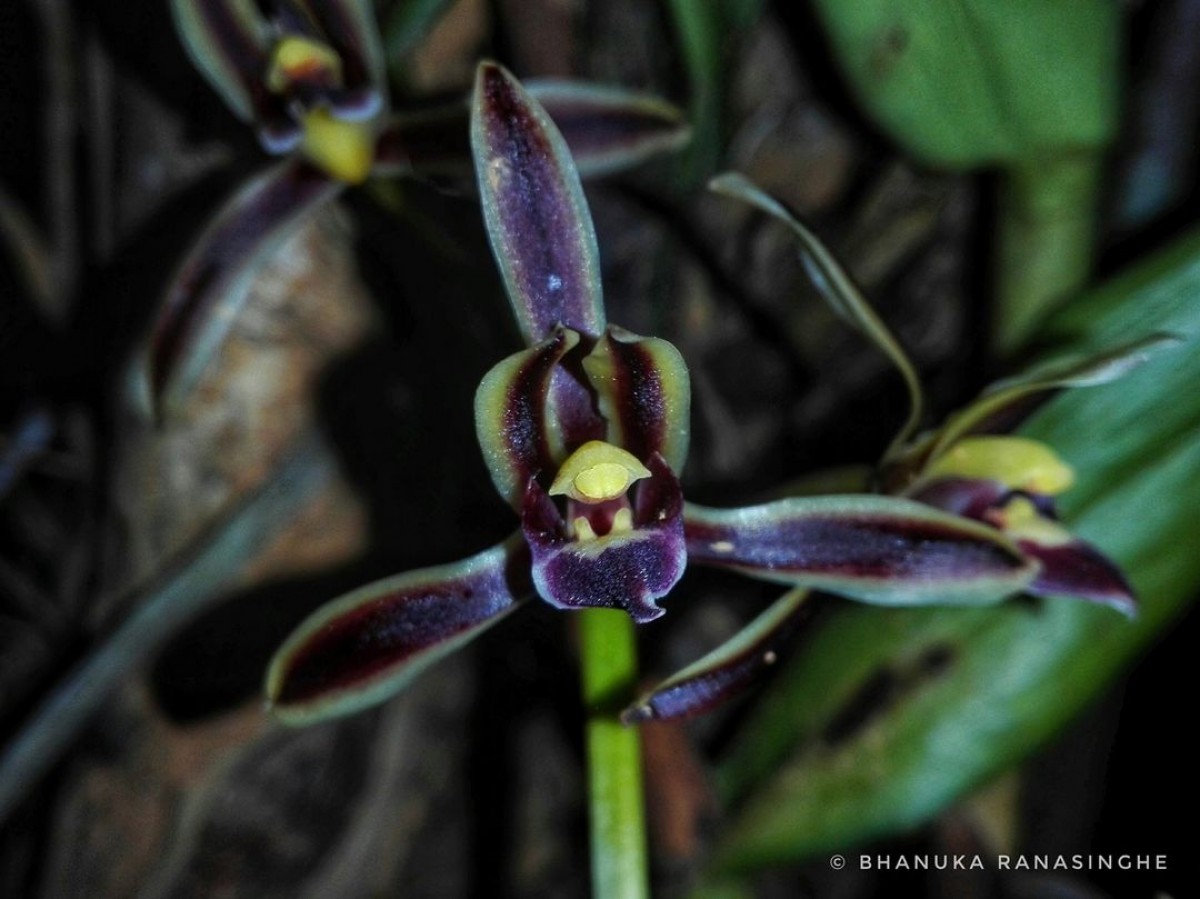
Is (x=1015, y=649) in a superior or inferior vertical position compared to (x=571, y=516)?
inferior

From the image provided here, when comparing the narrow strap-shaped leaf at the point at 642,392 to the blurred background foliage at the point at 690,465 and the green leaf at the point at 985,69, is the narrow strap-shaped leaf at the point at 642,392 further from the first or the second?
the green leaf at the point at 985,69

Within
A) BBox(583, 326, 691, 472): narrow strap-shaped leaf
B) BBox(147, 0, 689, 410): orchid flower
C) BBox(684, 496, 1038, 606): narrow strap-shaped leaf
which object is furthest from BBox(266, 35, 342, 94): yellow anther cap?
BBox(684, 496, 1038, 606): narrow strap-shaped leaf

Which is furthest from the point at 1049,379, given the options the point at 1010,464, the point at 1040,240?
the point at 1040,240

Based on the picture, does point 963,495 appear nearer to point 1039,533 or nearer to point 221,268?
point 1039,533

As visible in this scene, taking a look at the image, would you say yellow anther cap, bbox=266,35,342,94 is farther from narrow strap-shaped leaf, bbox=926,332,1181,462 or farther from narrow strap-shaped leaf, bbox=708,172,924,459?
narrow strap-shaped leaf, bbox=926,332,1181,462

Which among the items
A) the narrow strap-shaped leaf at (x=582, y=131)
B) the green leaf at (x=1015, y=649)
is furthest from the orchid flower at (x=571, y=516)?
the narrow strap-shaped leaf at (x=582, y=131)

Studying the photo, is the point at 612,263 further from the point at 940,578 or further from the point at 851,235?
the point at 940,578
